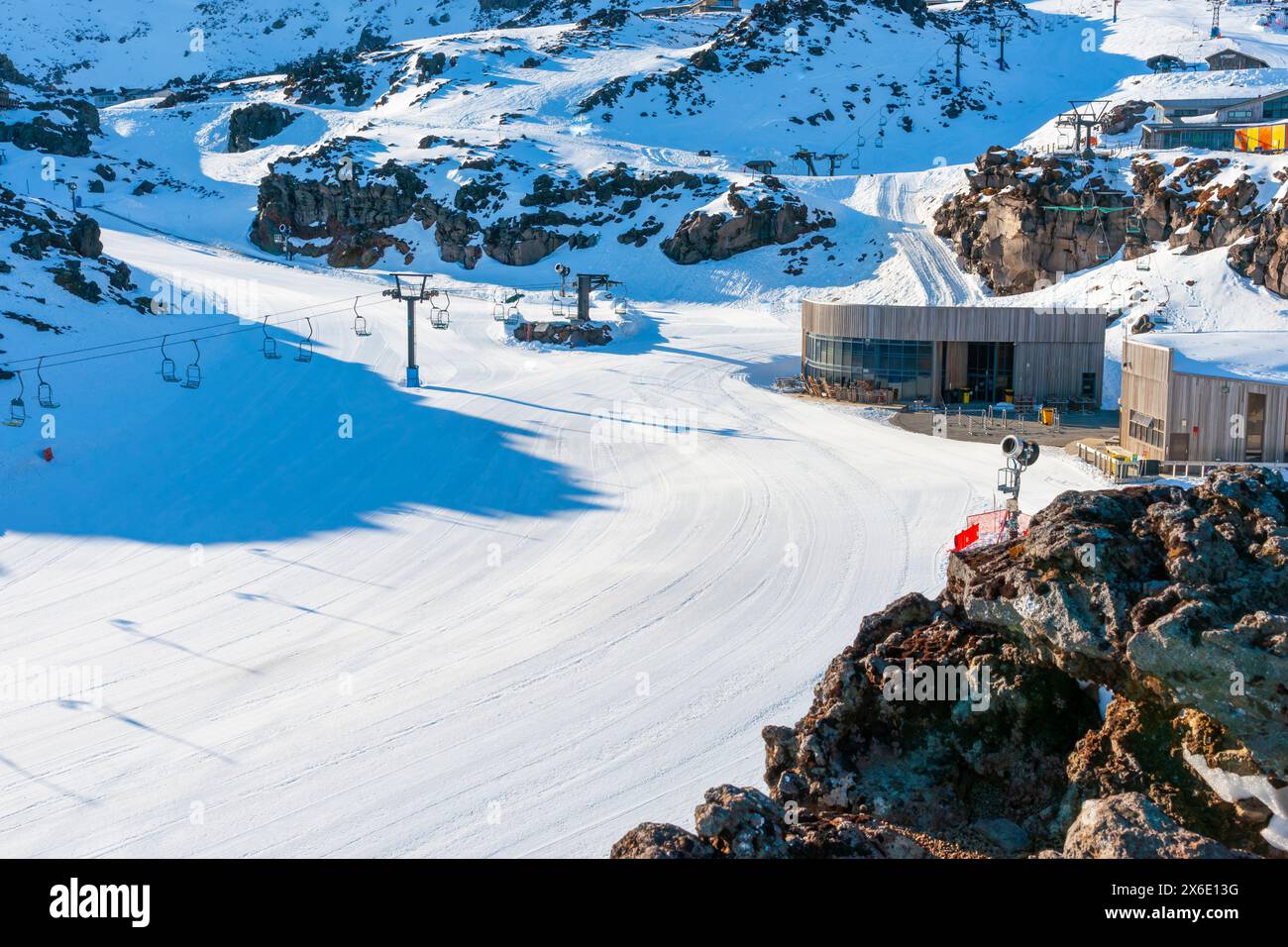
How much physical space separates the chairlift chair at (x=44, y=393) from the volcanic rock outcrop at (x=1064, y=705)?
30.5 meters

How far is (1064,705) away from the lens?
8.87 metres

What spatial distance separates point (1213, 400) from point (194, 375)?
32460 mm

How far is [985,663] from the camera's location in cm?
914

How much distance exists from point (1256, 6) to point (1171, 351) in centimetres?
11431

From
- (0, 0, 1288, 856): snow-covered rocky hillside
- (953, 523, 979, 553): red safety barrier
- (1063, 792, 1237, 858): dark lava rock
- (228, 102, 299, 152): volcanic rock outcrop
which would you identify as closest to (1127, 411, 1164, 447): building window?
(0, 0, 1288, 856): snow-covered rocky hillside

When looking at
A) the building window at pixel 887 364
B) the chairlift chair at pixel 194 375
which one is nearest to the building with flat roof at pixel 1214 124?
the building window at pixel 887 364

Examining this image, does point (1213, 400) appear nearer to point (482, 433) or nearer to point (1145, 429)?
point (1145, 429)

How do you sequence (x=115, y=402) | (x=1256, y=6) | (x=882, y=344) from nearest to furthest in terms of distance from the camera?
1. (x=115, y=402)
2. (x=882, y=344)
3. (x=1256, y=6)

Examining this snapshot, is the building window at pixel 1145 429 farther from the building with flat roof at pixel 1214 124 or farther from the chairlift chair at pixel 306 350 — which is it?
the building with flat roof at pixel 1214 124

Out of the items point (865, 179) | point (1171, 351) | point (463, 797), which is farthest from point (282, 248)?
point (463, 797)

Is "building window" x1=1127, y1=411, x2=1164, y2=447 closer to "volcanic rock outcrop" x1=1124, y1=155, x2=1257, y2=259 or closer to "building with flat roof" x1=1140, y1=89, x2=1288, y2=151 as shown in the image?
"volcanic rock outcrop" x1=1124, y1=155, x2=1257, y2=259

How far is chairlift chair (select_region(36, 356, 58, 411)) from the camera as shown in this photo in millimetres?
33562

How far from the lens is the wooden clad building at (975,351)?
41.1 metres
